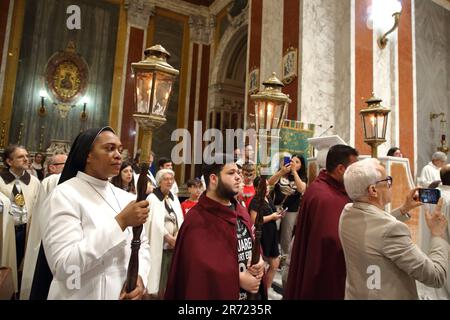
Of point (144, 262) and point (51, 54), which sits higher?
point (51, 54)

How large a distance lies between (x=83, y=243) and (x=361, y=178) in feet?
5.53

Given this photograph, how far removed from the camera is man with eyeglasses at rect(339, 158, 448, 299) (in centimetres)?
189

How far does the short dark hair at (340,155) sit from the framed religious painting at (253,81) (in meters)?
6.60

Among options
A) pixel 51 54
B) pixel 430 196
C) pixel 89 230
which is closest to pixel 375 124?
pixel 430 196

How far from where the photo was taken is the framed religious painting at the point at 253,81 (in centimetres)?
944

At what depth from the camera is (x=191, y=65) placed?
14859mm

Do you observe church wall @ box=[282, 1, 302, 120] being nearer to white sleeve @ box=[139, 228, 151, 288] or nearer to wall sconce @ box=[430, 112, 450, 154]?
wall sconce @ box=[430, 112, 450, 154]

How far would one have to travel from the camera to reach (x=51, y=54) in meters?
12.5

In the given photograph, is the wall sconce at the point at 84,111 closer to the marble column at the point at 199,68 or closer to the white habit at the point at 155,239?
the marble column at the point at 199,68

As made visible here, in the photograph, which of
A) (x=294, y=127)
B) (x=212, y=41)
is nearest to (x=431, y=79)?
(x=294, y=127)

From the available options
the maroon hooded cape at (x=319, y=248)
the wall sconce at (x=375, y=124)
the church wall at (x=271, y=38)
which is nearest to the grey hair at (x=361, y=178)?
the maroon hooded cape at (x=319, y=248)

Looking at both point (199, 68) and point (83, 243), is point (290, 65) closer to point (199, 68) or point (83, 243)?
point (83, 243)

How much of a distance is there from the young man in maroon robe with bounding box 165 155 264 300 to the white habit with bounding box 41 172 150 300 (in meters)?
0.48
